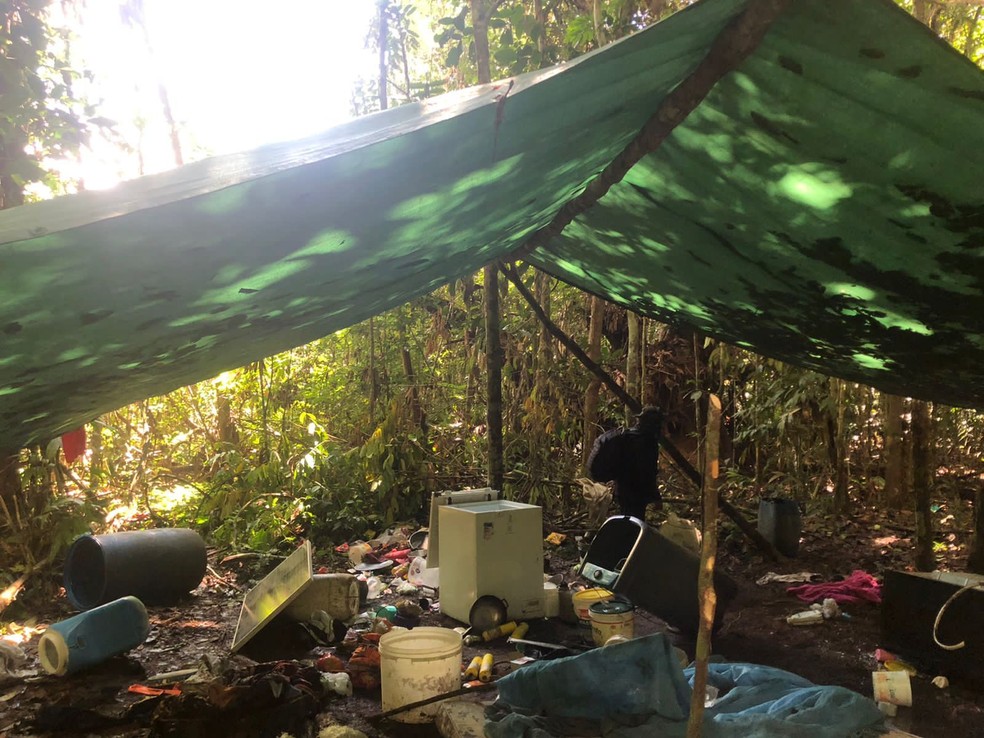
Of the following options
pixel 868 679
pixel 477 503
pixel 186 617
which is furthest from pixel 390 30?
pixel 868 679

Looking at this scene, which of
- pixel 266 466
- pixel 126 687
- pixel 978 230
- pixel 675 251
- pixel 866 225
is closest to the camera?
pixel 978 230

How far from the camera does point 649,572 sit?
11.2 ft

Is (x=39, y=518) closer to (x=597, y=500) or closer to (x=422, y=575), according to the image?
(x=422, y=575)

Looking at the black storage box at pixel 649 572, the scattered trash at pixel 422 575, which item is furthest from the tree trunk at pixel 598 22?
the scattered trash at pixel 422 575

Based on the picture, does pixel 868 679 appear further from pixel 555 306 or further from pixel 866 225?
pixel 555 306

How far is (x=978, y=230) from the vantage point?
184 cm

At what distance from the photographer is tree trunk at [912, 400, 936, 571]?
436cm

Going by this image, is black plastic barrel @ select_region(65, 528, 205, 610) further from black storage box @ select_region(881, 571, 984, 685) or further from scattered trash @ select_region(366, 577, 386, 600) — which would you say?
black storage box @ select_region(881, 571, 984, 685)

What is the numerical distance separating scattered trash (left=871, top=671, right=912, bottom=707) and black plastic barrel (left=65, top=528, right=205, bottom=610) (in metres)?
4.07

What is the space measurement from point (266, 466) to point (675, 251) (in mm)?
4824

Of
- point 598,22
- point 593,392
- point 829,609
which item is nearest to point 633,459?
point 829,609

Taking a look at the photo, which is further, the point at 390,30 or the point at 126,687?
the point at 390,30

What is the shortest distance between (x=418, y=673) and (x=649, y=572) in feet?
4.13

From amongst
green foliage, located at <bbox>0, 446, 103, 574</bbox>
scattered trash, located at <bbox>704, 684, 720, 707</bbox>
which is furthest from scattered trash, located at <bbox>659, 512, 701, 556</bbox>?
green foliage, located at <bbox>0, 446, 103, 574</bbox>
